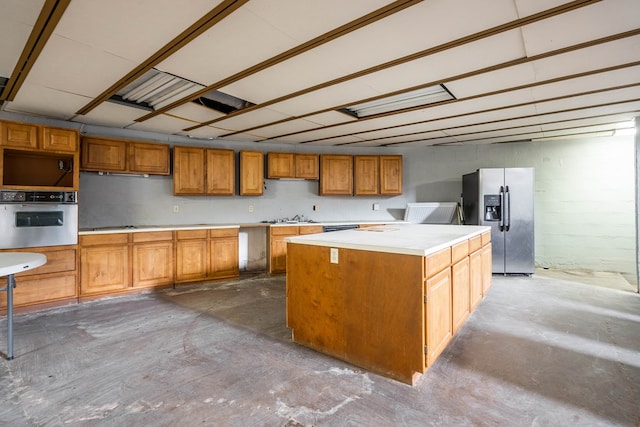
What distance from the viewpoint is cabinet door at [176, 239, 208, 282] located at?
445 cm

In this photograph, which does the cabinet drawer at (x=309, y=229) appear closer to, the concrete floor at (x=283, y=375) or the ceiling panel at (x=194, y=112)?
the concrete floor at (x=283, y=375)

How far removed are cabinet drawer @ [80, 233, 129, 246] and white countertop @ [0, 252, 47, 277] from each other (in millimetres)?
1332

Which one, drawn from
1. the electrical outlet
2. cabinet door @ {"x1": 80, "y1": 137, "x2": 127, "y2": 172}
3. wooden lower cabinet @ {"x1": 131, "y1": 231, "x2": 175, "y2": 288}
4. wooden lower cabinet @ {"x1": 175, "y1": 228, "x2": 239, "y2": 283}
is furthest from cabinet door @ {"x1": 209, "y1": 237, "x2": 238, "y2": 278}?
the electrical outlet

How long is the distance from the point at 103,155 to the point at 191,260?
1.81 meters

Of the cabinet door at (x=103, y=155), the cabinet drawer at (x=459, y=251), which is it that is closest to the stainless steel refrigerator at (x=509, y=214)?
the cabinet drawer at (x=459, y=251)

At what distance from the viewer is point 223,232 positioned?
4.77 metres

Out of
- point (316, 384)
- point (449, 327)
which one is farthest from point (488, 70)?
point (316, 384)

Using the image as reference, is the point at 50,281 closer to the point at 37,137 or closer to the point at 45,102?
the point at 37,137

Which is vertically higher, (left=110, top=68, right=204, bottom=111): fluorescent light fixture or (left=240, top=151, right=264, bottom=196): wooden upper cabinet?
(left=110, top=68, right=204, bottom=111): fluorescent light fixture

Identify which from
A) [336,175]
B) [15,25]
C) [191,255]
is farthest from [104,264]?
[336,175]

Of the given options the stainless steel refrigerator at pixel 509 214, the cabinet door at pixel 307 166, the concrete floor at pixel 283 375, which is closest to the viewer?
the concrete floor at pixel 283 375

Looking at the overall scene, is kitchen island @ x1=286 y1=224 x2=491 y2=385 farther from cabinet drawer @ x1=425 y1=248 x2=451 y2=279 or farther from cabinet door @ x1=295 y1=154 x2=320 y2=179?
cabinet door @ x1=295 y1=154 x2=320 y2=179

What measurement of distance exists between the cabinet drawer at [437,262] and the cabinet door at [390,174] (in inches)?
143

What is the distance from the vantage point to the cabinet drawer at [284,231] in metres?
5.16
